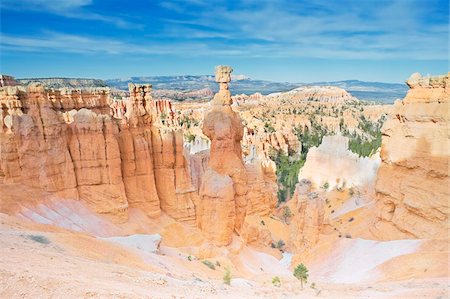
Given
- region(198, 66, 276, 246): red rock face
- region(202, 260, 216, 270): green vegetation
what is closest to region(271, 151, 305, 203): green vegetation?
region(198, 66, 276, 246): red rock face

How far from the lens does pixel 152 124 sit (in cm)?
2450

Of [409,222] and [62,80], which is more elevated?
[62,80]

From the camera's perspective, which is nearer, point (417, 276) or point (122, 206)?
point (417, 276)

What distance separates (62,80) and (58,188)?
230 ft

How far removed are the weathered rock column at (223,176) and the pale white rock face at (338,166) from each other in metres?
18.2

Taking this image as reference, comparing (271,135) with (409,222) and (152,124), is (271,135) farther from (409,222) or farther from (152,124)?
(409,222)

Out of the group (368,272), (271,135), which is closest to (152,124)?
(368,272)

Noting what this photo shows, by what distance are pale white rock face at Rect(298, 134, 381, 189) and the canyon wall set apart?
1686 cm

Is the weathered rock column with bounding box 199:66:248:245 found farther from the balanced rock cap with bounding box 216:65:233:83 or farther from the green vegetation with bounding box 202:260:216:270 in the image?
the green vegetation with bounding box 202:260:216:270

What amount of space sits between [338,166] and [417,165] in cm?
2286

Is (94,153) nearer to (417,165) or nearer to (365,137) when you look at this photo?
(417,165)

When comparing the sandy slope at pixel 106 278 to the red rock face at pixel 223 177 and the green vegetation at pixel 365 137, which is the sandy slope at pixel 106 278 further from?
the green vegetation at pixel 365 137

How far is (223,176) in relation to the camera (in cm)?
1844

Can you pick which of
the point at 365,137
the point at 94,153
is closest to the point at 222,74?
the point at 94,153
